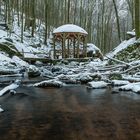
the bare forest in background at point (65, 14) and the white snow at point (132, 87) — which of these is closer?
the white snow at point (132, 87)

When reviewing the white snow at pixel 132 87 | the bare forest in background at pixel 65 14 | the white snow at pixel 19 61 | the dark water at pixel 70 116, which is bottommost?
the dark water at pixel 70 116

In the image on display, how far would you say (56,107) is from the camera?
9289 mm

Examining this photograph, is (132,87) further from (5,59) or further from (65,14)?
(65,14)

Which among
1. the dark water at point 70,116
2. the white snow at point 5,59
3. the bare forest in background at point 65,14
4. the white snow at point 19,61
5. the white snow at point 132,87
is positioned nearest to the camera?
the dark water at point 70,116

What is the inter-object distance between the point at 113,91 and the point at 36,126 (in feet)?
19.4

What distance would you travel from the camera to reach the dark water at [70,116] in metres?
6.27

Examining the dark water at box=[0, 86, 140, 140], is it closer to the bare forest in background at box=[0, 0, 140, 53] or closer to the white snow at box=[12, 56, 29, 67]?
the white snow at box=[12, 56, 29, 67]

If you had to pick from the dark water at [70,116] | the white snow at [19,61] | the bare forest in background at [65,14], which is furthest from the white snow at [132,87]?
the bare forest in background at [65,14]

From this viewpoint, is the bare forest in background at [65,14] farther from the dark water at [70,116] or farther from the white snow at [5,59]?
the dark water at [70,116]

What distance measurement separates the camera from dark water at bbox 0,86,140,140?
20.6 ft

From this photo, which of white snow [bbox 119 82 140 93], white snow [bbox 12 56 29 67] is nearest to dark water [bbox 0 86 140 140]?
white snow [bbox 119 82 140 93]

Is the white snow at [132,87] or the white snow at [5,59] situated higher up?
the white snow at [5,59]

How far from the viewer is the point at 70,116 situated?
7977 mm

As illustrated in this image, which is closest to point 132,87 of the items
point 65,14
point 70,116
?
point 70,116
